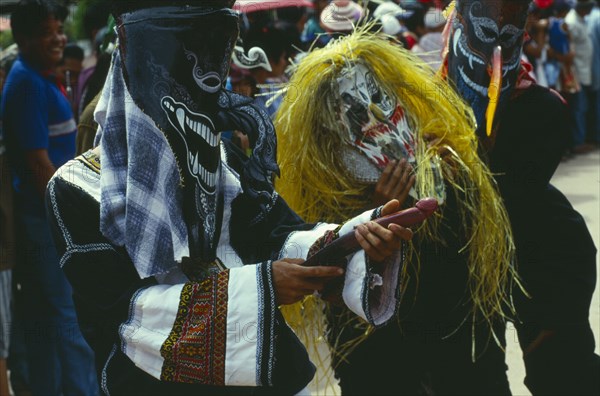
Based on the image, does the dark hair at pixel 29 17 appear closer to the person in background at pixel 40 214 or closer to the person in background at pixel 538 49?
the person in background at pixel 40 214

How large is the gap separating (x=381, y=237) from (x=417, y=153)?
1110 mm

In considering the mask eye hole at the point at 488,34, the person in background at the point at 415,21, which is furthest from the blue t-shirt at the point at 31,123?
the person in background at the point at 415,21

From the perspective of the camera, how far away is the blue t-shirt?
13.7ft

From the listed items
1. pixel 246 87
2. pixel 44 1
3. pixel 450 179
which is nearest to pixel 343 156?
pixel 450 179

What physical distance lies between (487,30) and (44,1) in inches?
88.5

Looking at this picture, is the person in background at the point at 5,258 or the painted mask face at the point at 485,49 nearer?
the painted mask face at the point at 485,49

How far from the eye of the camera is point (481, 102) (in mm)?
3391

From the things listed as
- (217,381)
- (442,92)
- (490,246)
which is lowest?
(490,246)

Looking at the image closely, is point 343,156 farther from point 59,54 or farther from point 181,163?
point 59,54

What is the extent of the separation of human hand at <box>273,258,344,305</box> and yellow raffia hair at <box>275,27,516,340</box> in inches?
41.4

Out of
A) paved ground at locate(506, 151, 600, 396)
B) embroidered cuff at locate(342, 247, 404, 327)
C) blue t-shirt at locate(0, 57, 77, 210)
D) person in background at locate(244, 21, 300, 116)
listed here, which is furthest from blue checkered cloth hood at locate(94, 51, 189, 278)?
person in background at locate(244, 21, 300, 116)

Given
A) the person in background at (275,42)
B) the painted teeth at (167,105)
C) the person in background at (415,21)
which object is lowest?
the person in background at (415,21)

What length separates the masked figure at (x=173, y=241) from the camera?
6.94 ft

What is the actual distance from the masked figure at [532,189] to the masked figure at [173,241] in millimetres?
1290
